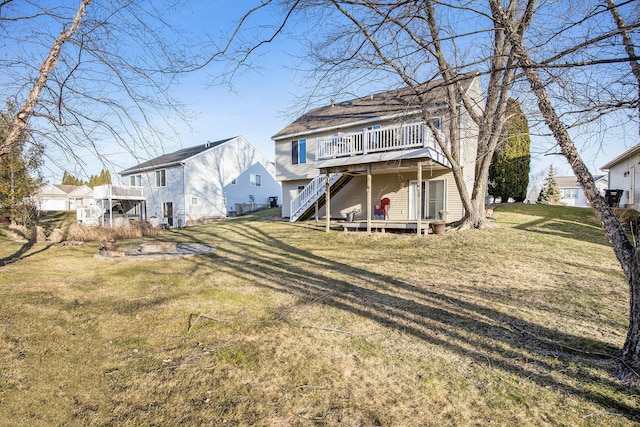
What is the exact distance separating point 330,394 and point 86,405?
2.09 metres

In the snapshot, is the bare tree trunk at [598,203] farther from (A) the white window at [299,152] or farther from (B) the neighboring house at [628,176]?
(A) the white window at [299,152]

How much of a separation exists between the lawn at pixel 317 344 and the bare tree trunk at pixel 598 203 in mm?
322

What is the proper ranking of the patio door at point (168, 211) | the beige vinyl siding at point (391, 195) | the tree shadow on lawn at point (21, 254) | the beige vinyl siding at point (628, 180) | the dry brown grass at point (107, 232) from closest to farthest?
the tree shadow on lawn at point (21, 254), the dry brown grass at point (107, 232), the beige vinyl siding at point (391, 195), the beige vinyl siding at point (628, 180), the patio door at point (168, 211)

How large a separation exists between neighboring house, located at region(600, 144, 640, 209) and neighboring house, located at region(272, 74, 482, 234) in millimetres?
7515

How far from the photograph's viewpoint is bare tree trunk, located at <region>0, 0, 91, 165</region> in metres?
4.19

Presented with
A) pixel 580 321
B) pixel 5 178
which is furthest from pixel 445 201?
pixel 5 178

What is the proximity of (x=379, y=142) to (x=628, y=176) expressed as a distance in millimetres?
13728

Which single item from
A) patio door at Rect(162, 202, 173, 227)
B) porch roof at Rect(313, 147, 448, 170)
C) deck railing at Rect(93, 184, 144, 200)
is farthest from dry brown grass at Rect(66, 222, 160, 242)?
deck railing at Rect(93, 184, 144, 200)

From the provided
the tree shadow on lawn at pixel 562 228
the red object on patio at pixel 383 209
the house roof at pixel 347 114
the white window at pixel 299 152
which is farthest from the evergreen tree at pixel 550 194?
the white window at pixel 299 152

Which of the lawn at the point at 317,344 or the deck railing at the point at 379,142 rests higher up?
the deck railing at the point at 379,142

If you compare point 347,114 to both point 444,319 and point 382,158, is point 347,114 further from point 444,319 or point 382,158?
point 444,319

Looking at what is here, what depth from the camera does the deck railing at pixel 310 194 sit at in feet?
52.1

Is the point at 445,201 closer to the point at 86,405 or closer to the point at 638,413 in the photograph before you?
the point at 638,413

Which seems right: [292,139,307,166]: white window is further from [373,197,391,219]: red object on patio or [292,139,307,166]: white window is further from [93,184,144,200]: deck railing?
[93,184,144,200]: deck railing
